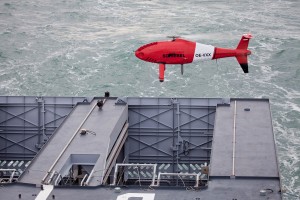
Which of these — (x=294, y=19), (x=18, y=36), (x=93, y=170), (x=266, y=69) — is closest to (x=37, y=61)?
(x=18, y=36)

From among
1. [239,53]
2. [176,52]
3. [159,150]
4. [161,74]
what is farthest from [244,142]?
[159,150]

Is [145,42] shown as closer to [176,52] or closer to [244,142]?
[176,52]

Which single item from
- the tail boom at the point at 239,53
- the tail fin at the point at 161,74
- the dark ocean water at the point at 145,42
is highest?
the tail boom at the point at 239,53

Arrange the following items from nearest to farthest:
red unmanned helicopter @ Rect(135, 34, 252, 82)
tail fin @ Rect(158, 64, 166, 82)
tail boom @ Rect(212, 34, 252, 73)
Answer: tail fin @ Rect(158, 64, 166, 82) < red unmanned helicopter @ Rect(135, 34, 252, 82) < tail boom @ Rect(212, 34, 252, 73)

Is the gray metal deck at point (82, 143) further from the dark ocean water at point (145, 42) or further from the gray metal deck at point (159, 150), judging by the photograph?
A: the dark ocean water at point (145, 42)

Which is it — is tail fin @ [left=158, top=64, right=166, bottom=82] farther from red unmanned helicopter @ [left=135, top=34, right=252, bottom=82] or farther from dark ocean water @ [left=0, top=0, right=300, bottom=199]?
dark ocean water @ [left=0, top=0, right=300, bottom=199]

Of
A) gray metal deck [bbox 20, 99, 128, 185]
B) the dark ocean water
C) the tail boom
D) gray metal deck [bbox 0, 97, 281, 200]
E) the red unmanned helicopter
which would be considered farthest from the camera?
the dark ocean water

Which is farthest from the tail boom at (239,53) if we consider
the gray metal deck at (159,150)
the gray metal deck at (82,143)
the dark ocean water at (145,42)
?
the dark ocean water at (145,42)

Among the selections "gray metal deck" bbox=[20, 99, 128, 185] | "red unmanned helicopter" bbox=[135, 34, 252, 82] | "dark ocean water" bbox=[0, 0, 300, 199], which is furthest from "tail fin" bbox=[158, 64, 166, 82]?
"dark ocean water" bbox=[0, 0, 300, 199]
